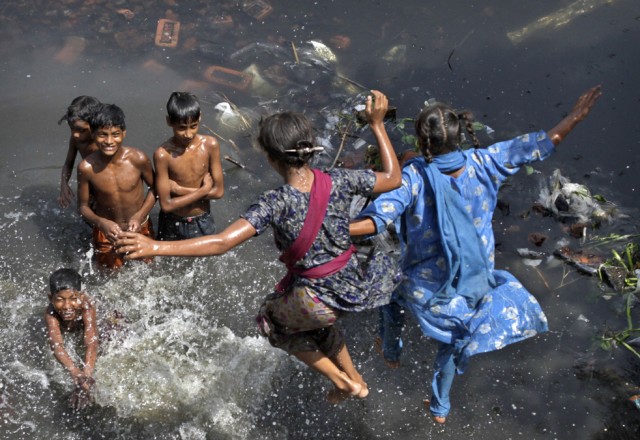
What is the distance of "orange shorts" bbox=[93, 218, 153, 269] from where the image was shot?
494 cm

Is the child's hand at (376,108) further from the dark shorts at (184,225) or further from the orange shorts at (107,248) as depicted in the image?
the orange shorts at (107,248)

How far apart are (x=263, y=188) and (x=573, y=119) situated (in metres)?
2.87

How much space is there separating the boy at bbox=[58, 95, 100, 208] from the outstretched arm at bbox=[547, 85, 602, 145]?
2776mm

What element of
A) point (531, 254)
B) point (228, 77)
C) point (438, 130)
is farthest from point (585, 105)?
point (228, 77)

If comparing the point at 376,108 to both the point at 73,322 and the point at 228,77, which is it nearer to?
the point at 73,322

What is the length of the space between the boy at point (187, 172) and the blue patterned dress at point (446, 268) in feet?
4.98

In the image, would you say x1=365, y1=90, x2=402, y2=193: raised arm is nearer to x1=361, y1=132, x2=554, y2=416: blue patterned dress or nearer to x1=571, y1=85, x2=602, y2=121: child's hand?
x1=361, y1=132, x2=554, y2=416: blue patterned dress

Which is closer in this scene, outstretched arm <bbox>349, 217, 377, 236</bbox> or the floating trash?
outstretched arm <bbox>349, 217, 377, 236</bbox>

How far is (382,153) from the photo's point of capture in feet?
10.5

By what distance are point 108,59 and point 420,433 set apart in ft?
15.8

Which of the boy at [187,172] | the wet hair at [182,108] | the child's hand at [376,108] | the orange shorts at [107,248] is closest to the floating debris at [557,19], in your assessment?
the boy at [187,172]

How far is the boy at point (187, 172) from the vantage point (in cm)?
446

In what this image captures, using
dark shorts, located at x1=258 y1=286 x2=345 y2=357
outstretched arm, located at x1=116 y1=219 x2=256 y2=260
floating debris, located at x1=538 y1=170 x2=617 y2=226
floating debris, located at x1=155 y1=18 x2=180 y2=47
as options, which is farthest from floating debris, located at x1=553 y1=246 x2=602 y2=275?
floating debris, located at x1=155 y1=18 x2=180 y2=47

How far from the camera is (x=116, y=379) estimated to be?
4598 mm
